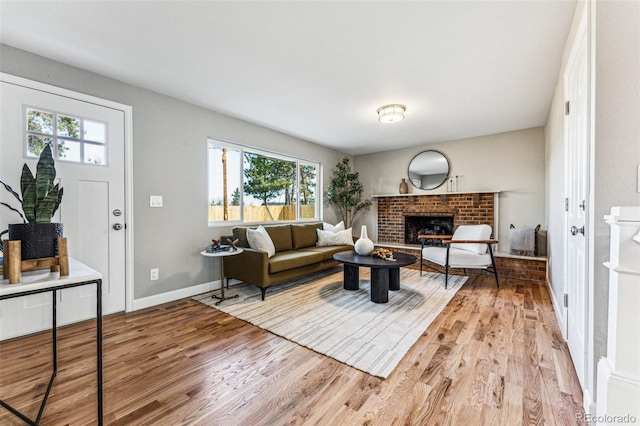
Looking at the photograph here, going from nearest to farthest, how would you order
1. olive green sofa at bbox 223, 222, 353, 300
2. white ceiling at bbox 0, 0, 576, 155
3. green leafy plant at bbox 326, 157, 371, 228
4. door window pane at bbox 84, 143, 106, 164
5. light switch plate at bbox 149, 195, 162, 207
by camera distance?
1. white ceiling at bbox 0, 0, 576, 155
2. door window pane at bbox 84, 143, 106, 164
3. light switch plate at bbox 149, 195, 162, 207
4. olive green sofa at bbox 223, 222, 353, 300
5. green leafy plant at bbox 326, 157, 371, 228

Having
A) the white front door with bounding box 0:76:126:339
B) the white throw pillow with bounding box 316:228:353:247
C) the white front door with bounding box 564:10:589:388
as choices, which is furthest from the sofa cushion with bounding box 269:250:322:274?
the white front door with bounding box 564:10:589:388

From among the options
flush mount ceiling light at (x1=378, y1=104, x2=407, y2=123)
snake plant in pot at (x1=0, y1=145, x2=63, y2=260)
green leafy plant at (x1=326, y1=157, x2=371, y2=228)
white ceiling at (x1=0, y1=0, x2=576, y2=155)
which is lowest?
snake plant in pot at (x1=0, y1=145, x2=63, y2=260)

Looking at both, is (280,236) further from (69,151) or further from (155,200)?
(69,151)

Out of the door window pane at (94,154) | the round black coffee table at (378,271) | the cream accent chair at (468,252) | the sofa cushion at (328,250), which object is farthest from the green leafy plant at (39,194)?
the cream accent chair at (468,252)

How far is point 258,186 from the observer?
4.14m

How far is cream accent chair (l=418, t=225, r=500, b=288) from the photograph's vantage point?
349 centimetres

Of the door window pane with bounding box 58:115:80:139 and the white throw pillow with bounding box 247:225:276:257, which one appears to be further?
the white throw pillow with bounding box 247:225:276:257

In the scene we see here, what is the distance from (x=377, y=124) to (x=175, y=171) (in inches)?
111

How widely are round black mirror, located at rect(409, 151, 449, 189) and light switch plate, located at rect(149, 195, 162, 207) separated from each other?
4318 millimetres

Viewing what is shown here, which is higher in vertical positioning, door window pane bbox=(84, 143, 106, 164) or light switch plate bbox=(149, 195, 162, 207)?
door window pane bbox=(84, 143, 106, 164)

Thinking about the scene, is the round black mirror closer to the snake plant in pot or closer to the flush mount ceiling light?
the flush mount ceiling light

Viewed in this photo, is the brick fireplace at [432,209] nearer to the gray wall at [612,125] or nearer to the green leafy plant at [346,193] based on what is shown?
the green leafy plant at [346,193]

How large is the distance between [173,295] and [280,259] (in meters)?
1.27

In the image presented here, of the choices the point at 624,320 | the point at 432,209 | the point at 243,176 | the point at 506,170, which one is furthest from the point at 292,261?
the point at 506,170
